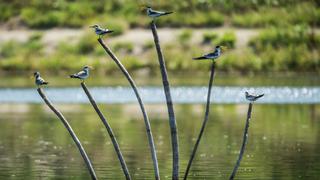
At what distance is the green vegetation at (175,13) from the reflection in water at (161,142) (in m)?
21.2

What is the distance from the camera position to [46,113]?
43.3 metres

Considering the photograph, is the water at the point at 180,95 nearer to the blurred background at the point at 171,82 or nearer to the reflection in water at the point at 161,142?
the blurred background at the point at 171,82

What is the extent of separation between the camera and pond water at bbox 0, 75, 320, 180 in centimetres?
2620

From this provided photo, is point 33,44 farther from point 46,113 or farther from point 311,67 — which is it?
point 46,113

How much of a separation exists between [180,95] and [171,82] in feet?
16.7

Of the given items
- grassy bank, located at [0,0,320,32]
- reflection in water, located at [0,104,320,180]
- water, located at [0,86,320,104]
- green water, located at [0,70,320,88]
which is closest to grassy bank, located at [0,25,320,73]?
green water, located at [0,70,320,88]

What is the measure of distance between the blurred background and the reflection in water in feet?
0.13

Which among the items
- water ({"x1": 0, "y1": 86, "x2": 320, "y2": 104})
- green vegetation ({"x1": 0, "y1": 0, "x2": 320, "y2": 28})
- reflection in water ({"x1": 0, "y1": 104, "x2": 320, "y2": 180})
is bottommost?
green vegetation ({"x1": 0, "y1": 0, "x2": 320, "y2": 28})

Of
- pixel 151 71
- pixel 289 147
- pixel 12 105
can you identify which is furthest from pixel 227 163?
pixel 151 71

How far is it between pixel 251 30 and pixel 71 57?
32.5ft

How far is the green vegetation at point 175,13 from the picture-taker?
6669 cm

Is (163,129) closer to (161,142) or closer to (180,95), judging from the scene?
(161,142)

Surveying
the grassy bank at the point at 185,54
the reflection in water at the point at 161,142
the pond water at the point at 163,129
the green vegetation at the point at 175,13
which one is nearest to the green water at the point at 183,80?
the pond water at the point at 163,129

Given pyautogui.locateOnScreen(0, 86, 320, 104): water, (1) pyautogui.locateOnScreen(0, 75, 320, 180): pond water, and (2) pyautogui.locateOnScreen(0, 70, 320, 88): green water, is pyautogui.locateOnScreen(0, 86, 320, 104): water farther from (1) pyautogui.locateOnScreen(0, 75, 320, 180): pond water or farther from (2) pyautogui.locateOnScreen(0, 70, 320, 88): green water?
(2) pyautogui.locateOnScreen(0, 70, 320, 88): green water
